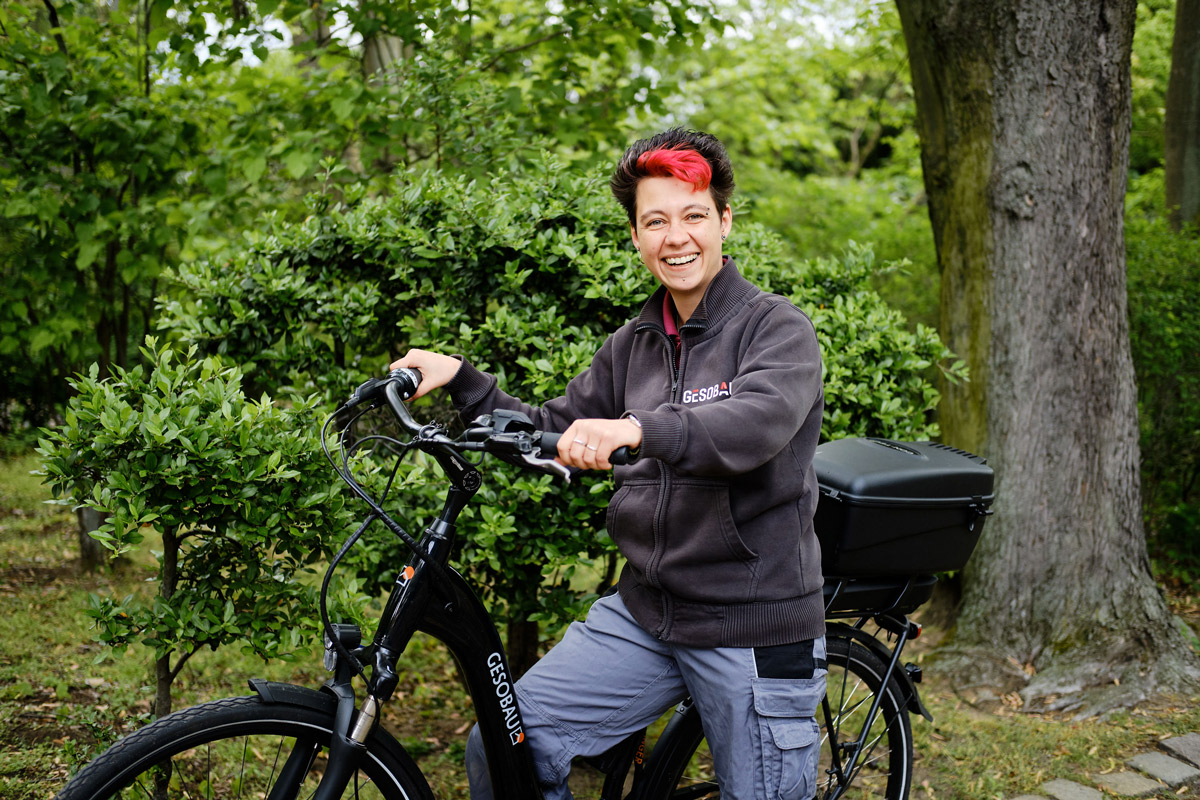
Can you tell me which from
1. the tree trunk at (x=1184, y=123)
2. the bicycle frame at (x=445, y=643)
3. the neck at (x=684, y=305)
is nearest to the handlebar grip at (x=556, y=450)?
the bicycle frame at (x=445, y=643)

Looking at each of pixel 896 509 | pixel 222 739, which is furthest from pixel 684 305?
pixel 222 739

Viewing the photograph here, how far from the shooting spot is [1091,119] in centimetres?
405

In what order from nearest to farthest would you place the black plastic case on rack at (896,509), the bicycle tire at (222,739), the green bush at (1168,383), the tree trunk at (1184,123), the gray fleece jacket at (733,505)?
the bicycle tire at (222,739), the gray fleece jacket at (733,505), the black plastic case on rack at (896,509), the green bush at (1168,383), the tree trunk at (1184,123)

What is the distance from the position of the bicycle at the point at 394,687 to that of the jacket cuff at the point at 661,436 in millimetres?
61

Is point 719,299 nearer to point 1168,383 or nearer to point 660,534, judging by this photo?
point 660,534

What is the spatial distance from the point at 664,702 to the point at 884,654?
751mm

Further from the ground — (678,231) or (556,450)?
(678,231)

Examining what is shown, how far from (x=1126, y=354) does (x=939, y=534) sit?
2.38 m

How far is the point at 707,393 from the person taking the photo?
201cm

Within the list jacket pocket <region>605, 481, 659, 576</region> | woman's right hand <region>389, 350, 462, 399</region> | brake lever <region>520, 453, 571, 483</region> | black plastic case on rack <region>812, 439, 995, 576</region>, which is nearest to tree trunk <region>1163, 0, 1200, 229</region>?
black plastic case on rack <region>812, 439, 995, 576</region>

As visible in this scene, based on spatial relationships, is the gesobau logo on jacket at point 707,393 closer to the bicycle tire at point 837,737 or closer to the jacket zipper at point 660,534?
the jacket zipper at point 660,534

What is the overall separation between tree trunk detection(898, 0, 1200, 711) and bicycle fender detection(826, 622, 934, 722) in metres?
1.69

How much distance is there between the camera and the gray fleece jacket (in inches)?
75.8

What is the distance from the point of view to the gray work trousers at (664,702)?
2.01 meters
